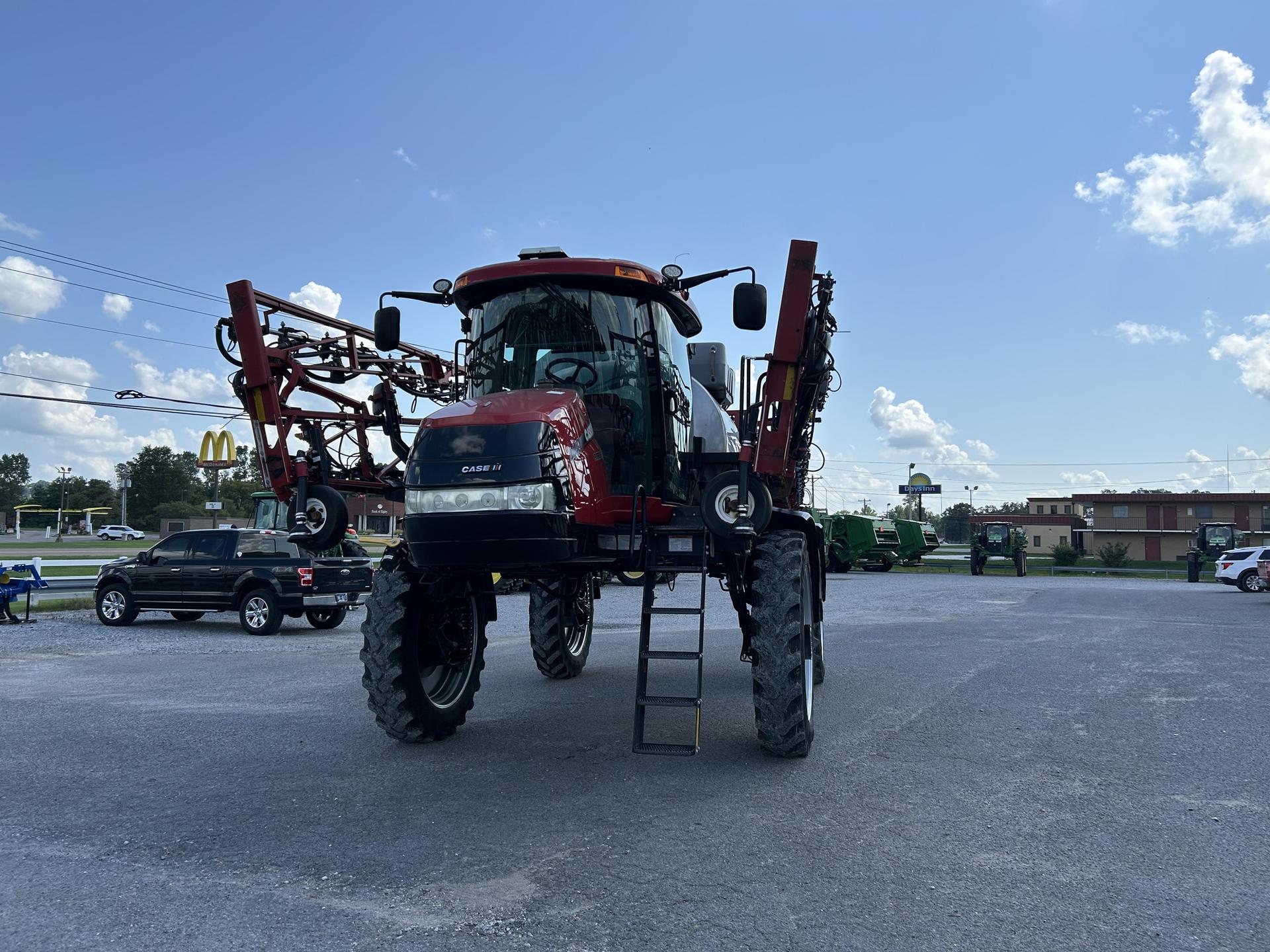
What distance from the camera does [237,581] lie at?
1541cm

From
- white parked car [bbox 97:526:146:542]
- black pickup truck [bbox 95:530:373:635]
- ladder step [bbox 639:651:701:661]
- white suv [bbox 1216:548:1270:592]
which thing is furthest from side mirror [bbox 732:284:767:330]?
white parked car [bbox 97:526:146:542]

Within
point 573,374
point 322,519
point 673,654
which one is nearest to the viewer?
point 673,654

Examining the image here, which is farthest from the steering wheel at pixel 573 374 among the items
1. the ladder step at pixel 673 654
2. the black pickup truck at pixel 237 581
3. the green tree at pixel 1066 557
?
the green tree at pixel 1066 557

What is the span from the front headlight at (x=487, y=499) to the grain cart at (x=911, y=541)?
1463 inches

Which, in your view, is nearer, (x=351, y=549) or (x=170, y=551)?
(x=170, y=551)

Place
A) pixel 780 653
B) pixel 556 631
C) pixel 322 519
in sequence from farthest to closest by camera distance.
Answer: pixel 556 631, pixel 322 519, pixel 780 653

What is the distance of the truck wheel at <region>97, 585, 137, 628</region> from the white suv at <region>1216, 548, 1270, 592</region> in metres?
29.2

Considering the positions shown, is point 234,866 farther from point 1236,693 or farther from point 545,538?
point 1236,693

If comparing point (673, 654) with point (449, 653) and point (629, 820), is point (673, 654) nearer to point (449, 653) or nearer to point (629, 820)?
point (629, 820)

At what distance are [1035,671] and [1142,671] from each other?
3.94 ft

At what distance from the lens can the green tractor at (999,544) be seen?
4169 cm

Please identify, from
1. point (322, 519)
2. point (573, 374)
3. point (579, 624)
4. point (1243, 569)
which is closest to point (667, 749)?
point (573, 374)

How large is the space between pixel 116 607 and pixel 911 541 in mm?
32409

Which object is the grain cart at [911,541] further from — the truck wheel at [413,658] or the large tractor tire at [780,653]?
the large tractor tire at [780,653]
